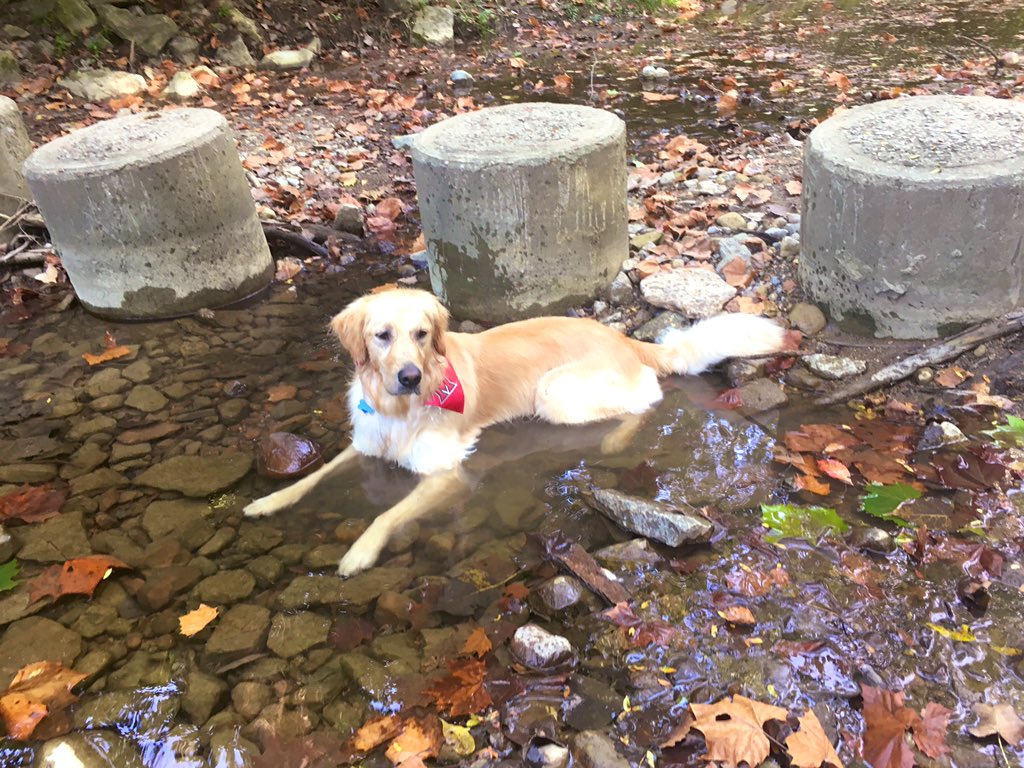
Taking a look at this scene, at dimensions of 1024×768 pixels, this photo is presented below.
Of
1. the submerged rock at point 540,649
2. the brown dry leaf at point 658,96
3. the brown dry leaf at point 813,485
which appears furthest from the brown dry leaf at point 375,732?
the brown dry leaf at point 658,96

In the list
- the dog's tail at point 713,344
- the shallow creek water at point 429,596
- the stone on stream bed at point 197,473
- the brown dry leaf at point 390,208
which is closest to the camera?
the shallow creek water at point 429,596

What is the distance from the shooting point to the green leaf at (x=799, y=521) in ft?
9.71

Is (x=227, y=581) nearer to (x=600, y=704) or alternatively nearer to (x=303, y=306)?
(x=600, y=704)

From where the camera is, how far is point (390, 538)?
321 cm

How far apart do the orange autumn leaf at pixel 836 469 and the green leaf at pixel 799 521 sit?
21 cm

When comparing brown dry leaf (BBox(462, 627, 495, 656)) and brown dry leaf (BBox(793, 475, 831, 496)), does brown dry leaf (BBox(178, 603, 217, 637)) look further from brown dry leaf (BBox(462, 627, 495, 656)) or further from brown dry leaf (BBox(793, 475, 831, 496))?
brown dry leaf (BBox(793, 475, 831, 496))

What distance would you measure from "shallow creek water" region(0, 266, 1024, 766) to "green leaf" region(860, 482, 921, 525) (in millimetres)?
96

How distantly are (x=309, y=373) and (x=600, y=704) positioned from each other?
2.72 metres

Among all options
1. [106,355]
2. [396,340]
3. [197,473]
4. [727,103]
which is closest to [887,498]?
[396,340]

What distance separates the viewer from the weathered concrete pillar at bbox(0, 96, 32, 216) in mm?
5734

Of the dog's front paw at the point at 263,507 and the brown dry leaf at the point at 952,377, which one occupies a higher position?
the brown dry leaf at the point at 952,377

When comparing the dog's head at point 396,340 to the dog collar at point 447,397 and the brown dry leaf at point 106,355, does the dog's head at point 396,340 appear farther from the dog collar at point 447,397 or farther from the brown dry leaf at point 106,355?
the brown dry leaf at point 106,355

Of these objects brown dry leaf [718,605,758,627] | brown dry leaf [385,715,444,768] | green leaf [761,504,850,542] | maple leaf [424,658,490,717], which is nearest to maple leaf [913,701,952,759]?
brown dry leaf [718,605,758,627]

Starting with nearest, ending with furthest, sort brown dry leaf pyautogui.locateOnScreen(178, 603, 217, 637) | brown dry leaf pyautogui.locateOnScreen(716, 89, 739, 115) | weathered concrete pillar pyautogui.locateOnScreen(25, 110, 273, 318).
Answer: brown dry leaf pyautogui.locateOnScreen(178, 603, 217, 637) < weathered concrete pillar pyautogui.locateOnScreen(25, 110, 273, 318) < brown dry leaf pyautogui.locateOnScreen(716, 89, 739, 115)
